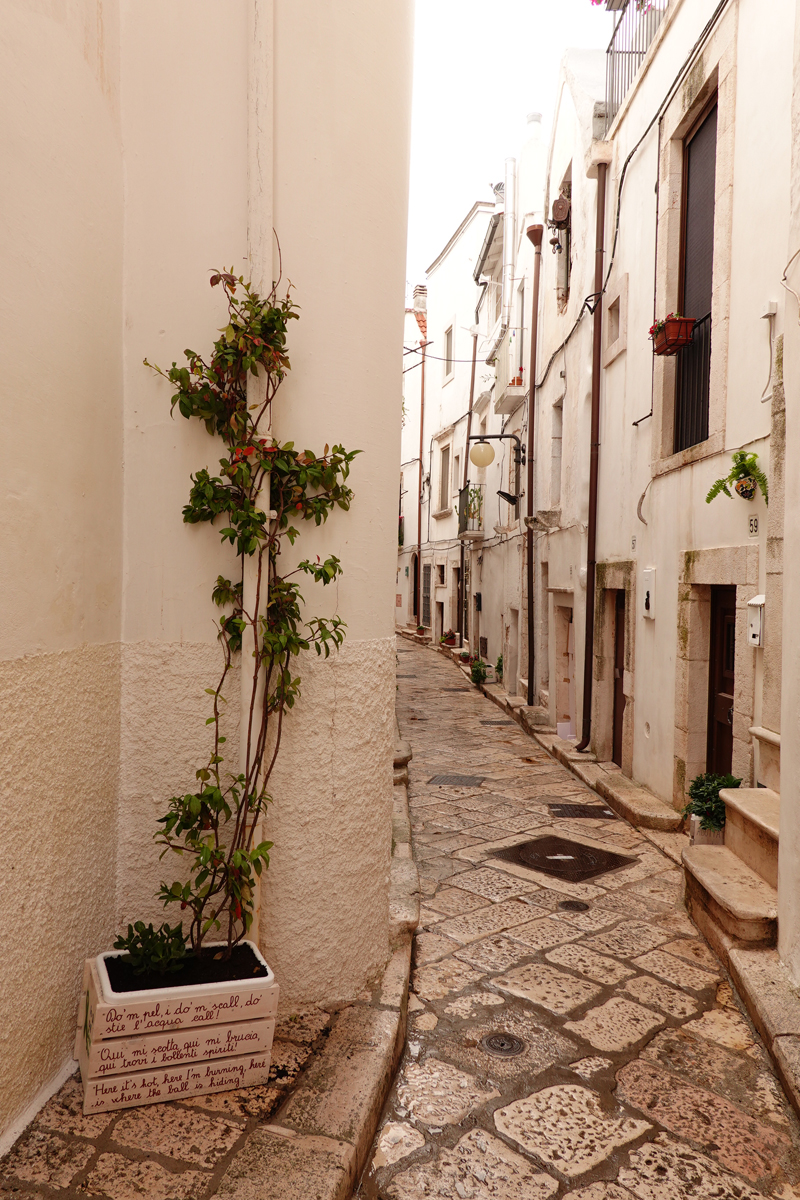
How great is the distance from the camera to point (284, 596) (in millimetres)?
3070

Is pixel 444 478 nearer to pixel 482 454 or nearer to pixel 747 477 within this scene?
pixel 482 454

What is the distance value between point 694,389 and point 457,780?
13.4 feet

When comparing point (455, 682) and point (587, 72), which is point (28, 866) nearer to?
point (587, 72)

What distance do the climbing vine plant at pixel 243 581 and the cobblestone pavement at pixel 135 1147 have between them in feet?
1.53

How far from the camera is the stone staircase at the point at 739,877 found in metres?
3.91

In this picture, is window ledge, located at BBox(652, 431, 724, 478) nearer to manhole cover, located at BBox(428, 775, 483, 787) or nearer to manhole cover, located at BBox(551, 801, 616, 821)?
manhole cover, located at BBox(551, 801, 616, 821)

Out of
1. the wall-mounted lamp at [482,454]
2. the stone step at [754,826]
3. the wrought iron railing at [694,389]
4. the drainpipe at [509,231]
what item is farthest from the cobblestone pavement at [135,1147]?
the drainpipe at [509,231]

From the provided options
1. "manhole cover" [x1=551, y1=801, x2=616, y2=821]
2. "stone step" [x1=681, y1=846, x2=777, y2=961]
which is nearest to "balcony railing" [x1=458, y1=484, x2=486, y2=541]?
"manhole cover" [x1=551, y1=801, x2=616, y2=821]

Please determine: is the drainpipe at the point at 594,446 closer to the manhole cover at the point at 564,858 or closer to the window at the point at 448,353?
the manhole cover at the point at 564,858

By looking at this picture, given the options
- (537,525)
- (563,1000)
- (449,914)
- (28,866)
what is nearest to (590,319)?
(537,525)

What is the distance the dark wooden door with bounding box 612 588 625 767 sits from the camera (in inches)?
342

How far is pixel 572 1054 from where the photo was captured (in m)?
3.31

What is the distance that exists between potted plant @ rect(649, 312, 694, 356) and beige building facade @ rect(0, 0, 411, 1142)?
366cm

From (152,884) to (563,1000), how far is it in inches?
74.6
